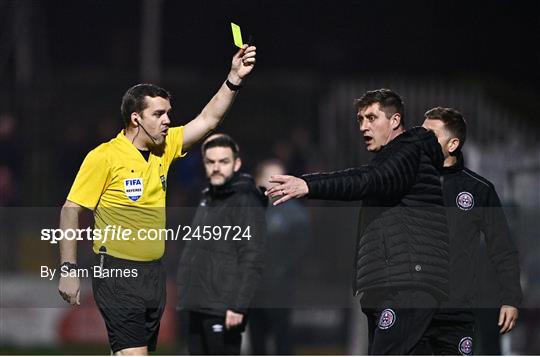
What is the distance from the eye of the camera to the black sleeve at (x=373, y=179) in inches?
293

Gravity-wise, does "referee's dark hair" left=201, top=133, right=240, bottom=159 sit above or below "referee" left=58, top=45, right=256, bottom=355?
above

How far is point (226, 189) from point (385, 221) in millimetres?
2121

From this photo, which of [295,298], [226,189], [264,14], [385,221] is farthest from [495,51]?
[385,221]

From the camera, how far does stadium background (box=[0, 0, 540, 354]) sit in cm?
1478

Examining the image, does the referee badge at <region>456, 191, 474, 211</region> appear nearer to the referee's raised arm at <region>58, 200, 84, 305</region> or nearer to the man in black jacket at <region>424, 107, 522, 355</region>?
the man in black jacket at <region>424, 107, 522, 355</region>

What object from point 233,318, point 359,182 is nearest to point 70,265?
point 359,182

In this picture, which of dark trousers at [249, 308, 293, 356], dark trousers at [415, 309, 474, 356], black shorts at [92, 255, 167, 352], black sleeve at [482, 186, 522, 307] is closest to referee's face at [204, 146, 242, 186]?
black shorts at [92, 255, 167, 352]

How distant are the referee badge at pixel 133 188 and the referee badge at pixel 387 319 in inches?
64.7

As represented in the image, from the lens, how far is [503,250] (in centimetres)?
849

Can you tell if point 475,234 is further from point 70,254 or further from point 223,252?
point 70,254

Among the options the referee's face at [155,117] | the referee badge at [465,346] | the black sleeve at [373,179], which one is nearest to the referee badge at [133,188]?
the referee's face at [155,117]

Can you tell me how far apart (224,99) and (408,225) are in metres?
1.39

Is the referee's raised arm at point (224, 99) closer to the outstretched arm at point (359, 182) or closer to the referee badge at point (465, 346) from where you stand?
the outstretched arm at point (359, 182)

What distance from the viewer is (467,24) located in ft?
78.2
